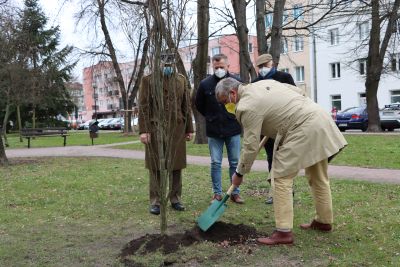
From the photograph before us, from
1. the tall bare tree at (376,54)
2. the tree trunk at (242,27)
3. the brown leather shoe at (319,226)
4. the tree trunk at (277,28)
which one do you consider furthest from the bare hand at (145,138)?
the tall bare tree at (376,54)

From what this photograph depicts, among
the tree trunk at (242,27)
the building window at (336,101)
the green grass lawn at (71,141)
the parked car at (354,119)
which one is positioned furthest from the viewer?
the building window at (336,101)

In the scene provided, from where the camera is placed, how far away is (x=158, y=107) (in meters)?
4.40

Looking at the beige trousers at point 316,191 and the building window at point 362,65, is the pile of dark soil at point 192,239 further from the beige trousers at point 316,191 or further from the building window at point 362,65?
the building window at point 362,65

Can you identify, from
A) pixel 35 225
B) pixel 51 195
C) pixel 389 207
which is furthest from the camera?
pixel 51 195

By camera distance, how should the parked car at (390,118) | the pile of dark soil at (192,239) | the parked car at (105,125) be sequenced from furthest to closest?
the parked car at (105,125) < the parked car at (390,118) < the pile of dark soil at (192,239)

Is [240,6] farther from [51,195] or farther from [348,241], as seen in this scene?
[348,241]

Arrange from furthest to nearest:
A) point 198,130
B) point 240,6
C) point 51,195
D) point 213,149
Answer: point 198,130, point 240,6, point 51,195, point 213,149

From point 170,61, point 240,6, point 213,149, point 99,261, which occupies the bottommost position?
point 99,261

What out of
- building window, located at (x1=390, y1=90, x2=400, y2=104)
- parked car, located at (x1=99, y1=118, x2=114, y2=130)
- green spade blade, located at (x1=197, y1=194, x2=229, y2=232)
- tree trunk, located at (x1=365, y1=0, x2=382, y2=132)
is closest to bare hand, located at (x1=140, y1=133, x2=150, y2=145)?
green spade blade, located at (x1=197, y1=194, x2=229, y2=232)

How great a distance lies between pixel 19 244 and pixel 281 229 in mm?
2577

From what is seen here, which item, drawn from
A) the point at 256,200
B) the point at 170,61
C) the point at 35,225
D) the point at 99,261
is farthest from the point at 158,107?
the point at 256,200

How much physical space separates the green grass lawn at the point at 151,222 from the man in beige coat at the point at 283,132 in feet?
1.51

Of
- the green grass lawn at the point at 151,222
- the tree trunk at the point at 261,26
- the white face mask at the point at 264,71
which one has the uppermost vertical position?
the tree trunk at the point at 261,26

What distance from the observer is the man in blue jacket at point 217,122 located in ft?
20.2
